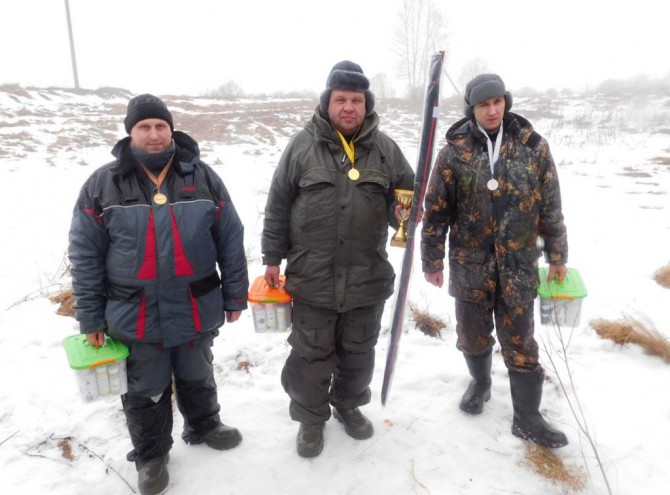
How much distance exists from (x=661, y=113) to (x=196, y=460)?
23.2 m

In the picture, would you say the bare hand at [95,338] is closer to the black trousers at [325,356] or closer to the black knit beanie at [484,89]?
the black trousers at [325,356]

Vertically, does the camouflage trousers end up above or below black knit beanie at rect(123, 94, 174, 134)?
below

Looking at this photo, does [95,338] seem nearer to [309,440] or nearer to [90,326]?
[90,326]

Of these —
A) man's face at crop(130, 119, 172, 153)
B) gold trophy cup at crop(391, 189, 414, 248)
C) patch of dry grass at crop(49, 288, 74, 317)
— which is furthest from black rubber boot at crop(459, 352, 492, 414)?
patch of dry grass at crop(49, 288, 74, 317)

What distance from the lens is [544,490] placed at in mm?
2240

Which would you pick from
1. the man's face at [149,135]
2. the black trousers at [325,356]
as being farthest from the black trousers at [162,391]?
the man's face at [149,135]

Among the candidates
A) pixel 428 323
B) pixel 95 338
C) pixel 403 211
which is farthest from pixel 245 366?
pixel 403 211

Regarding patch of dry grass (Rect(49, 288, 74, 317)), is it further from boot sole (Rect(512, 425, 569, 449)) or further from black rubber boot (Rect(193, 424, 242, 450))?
boot sole (Rect(512, 425, 569, 449))

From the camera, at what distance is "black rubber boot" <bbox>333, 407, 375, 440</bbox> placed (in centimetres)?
270

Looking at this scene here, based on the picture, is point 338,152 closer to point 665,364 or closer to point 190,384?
point 190,384

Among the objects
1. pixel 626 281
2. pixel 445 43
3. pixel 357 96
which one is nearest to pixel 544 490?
pixel 357 96

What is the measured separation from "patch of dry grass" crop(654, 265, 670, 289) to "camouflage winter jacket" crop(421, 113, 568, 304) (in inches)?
122

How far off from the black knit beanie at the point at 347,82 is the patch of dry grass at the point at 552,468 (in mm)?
2210

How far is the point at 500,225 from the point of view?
7.64 feet
